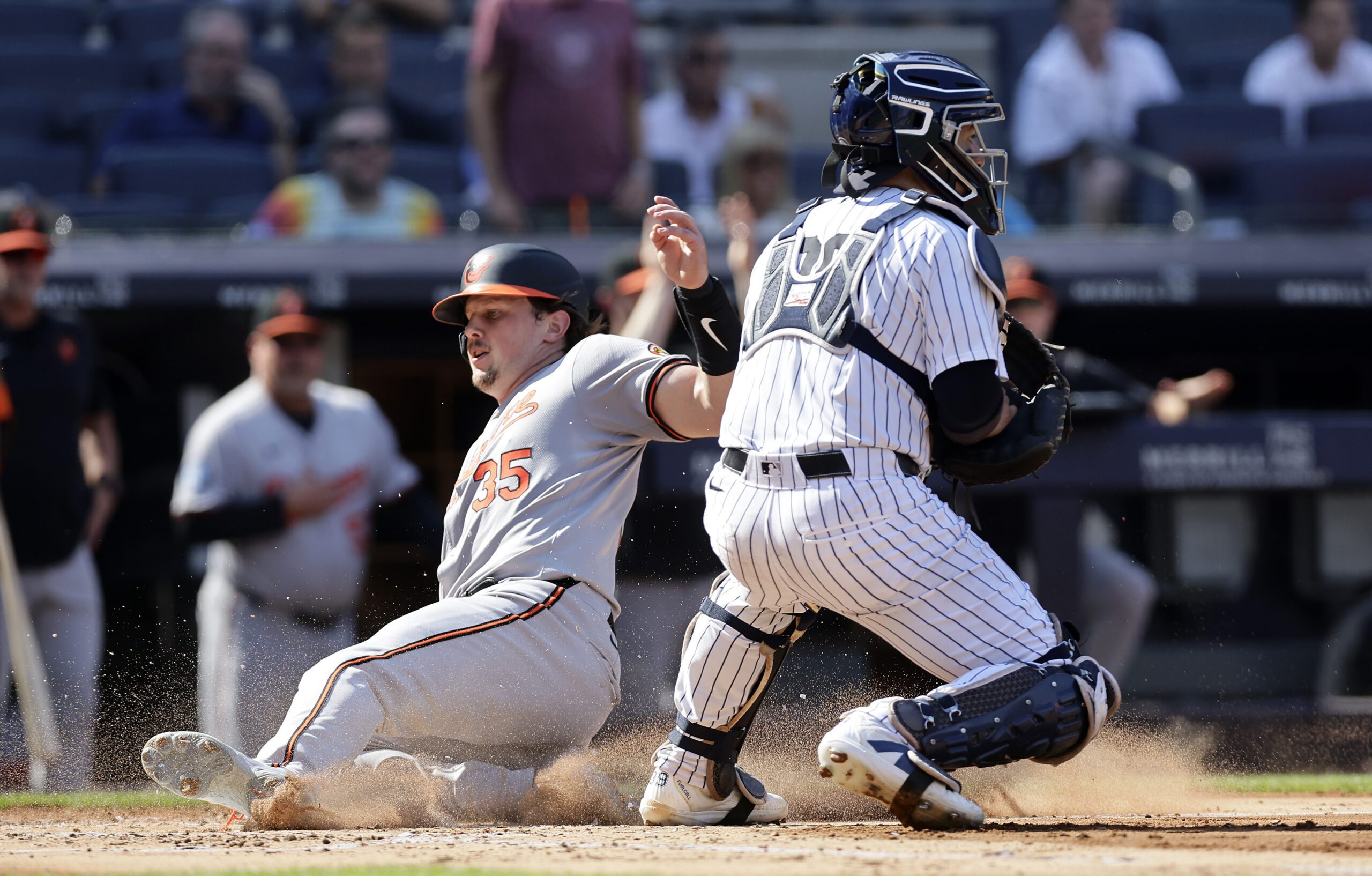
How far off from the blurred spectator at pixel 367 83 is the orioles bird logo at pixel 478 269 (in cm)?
370

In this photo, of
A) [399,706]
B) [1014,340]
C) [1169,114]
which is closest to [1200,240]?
[1169,114]

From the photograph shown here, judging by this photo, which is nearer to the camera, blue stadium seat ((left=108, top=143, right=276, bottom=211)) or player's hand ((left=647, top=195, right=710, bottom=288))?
player's hand ((left=647, top=195, right=710, bottom=288))

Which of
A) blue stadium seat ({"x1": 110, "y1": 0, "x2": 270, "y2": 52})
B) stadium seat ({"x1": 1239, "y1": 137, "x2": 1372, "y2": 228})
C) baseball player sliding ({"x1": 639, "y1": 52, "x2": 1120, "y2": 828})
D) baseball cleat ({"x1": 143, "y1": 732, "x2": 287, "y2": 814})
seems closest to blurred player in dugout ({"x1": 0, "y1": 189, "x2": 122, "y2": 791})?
baseball cleat ({"x1": 143, "y1": 732, "x2": 287, "y2": 814})

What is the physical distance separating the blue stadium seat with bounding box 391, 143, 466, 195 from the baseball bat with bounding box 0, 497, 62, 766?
98.6 inches

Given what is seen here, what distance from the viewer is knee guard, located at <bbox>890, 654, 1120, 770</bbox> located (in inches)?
118

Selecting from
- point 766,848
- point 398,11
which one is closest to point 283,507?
point 766,848

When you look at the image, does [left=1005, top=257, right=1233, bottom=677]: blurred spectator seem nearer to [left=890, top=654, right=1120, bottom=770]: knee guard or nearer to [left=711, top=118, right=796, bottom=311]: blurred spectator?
[left=711, top=118, right=796, bottom=311]: blurred spectator

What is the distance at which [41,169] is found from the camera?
23.6 ft

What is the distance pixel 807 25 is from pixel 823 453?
645 centimetres

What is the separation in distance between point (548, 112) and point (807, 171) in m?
1.31

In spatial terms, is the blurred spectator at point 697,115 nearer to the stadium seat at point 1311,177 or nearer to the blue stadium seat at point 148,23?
the stadium seat at point 1311,177

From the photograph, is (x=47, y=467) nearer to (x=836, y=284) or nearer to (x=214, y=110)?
(x=214, y=110)

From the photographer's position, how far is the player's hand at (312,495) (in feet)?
18.0

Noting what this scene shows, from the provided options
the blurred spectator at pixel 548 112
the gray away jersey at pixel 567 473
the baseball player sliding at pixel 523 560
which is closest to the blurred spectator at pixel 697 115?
the blurred spectator at pixel 548 112
